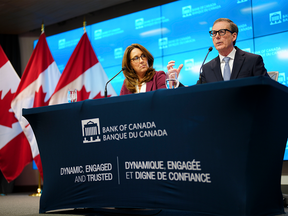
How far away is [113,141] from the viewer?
1.83 m

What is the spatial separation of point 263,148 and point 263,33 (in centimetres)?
276

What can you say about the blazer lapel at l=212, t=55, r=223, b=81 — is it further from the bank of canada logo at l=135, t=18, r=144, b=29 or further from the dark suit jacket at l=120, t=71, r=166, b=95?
the bank of canada logo at l=135, t=18, r=144, b=29

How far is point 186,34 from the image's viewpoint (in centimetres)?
446

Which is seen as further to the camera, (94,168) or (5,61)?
(5,61)

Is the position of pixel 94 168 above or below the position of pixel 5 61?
below

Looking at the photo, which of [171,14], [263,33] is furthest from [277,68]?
[171,14]

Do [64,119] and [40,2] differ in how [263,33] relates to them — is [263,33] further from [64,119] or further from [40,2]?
[40,2]

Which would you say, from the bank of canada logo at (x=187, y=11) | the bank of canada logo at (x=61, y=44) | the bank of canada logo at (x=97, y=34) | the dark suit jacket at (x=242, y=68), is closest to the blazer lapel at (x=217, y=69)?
the dark suit jacket at (x=242, y=68)

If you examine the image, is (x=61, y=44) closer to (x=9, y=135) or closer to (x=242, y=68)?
(x=9, y=135)

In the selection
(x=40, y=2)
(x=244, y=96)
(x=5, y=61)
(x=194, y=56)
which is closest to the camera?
(x=244, y=96)

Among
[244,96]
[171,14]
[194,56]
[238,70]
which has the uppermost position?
[171,14]

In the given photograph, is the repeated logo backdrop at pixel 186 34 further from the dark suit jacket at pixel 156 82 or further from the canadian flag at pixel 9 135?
the dark suit jacket at pixel 156 82

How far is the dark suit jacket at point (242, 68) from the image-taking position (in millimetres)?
2029

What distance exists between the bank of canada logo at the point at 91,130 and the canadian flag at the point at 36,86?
8.90ft
